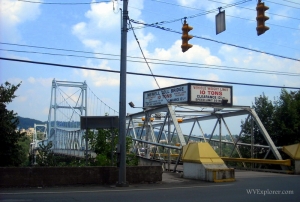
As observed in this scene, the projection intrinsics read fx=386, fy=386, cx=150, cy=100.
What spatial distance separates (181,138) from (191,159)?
11.9ft

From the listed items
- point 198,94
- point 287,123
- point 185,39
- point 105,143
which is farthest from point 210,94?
point 185,39

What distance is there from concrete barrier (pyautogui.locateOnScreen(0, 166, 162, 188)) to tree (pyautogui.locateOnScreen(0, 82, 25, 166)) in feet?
20.9

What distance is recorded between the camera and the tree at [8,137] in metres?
19.5

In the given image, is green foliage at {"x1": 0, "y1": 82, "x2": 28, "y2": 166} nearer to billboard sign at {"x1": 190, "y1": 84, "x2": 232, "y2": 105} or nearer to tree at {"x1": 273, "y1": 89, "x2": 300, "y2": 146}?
billboard sign at {"x1": 190, "y1": 84, "x2": 232, "y2": 105}

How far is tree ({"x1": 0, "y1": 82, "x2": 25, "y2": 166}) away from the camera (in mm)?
19531

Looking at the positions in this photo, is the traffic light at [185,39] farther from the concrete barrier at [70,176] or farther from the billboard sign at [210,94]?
the billboard sign at [210,94]

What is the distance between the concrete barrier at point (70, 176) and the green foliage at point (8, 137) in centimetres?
637

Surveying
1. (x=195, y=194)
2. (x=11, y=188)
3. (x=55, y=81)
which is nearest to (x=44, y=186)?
(x=11, y=188)

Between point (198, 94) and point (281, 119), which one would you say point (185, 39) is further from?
point (281, 119)

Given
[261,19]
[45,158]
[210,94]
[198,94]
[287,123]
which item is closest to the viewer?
[261,19]

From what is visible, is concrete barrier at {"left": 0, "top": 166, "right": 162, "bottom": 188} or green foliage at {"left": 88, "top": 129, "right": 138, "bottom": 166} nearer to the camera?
concrete barrier at {"left": 0, "top": 166, "right": 162, "bottom": 188}

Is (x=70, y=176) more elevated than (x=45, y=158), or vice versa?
(x=45, y=158)

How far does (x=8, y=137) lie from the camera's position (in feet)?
64.7

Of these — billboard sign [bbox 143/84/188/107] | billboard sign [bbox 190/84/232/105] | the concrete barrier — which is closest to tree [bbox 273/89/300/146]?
billboard sign [bbox 190/84/232/105]
